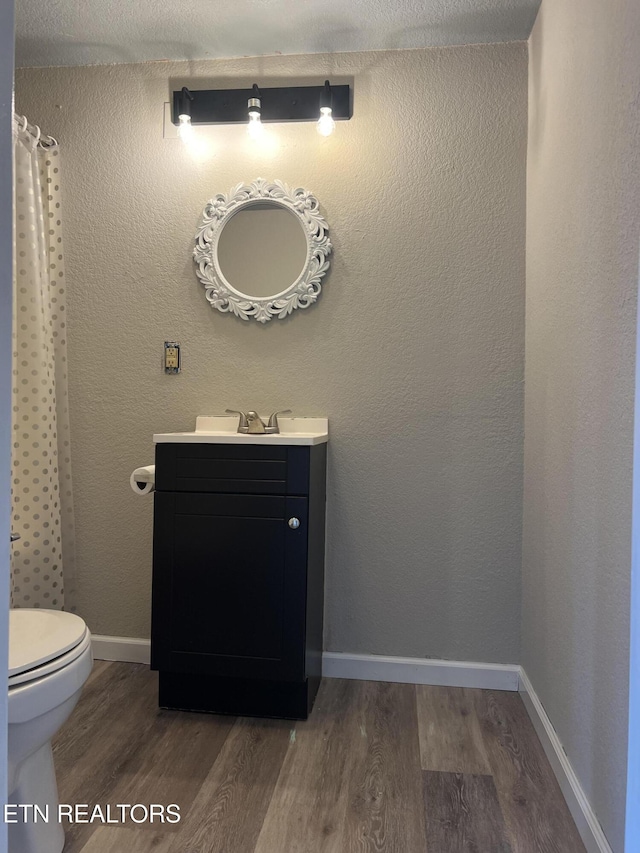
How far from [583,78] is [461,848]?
1842 millimetres

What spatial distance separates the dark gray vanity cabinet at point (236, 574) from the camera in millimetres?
1932

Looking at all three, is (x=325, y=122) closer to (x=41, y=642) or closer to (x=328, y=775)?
(x=41, y=642)

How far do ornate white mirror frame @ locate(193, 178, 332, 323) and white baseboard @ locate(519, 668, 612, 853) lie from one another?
1.56 meters

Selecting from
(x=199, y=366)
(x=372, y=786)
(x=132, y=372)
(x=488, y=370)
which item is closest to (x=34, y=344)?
(x=132, y=372)

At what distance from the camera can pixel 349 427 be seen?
2.31 m

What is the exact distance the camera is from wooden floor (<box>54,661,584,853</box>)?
1.43 m

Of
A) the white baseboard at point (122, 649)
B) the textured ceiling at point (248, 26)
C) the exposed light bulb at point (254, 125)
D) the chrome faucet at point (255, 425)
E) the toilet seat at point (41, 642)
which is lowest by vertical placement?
the white baseboard at point (122, 649)

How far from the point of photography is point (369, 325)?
2301 mm

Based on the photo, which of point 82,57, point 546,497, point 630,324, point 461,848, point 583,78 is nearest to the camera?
point 630,324

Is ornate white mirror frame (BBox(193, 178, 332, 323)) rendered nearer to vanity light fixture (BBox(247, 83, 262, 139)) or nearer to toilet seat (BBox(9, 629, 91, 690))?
vanity light fixture (BBox(247, 83, 262, 139))

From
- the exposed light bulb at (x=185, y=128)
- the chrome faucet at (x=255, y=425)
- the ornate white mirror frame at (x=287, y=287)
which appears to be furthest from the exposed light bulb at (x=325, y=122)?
the chrome faucet at (x=255, y=425)

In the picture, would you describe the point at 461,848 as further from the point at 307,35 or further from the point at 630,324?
the point at 307,35

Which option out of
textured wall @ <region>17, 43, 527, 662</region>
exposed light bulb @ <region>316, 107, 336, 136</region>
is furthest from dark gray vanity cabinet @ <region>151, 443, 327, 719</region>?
exposed light bulb @ <region>316, 107, 336, 136</region>

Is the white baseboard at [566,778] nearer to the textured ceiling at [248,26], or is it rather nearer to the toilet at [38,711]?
the toilet at [38,711]
